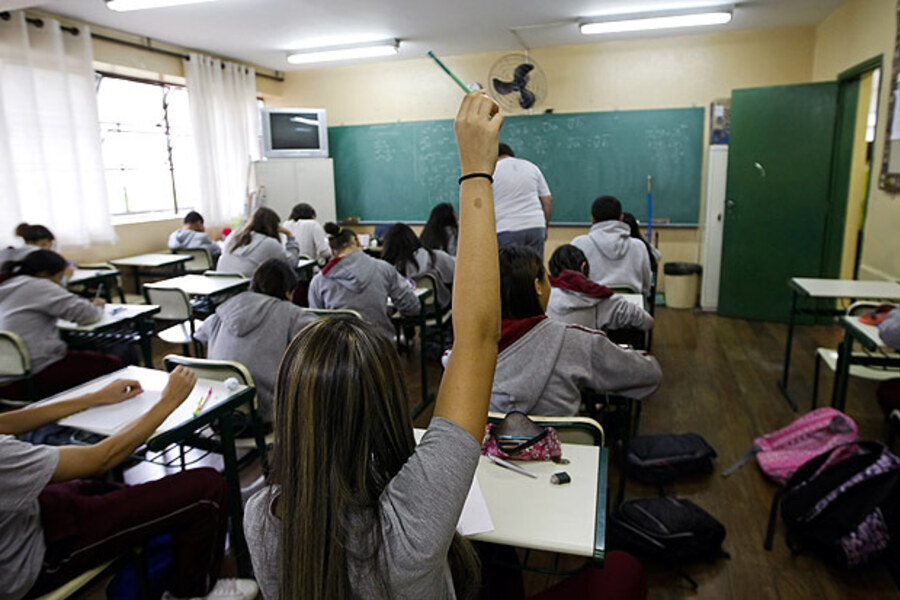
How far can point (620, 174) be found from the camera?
6.54 metres

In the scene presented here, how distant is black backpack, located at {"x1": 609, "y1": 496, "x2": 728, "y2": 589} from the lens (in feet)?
7.16

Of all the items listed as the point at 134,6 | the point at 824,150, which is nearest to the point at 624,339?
the point at 824,150

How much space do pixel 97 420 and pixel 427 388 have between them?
239cm

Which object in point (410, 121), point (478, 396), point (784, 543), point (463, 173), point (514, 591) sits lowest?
point (784, 543)

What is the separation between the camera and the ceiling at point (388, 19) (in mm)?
4934

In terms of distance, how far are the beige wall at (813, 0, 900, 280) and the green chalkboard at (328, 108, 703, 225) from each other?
150 cm

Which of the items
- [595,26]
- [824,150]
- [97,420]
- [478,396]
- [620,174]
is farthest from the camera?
[620,174]

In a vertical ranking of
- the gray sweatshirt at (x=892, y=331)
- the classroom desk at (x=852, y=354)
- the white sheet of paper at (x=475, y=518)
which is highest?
the gray sweatshirt at (x=892, y=331)

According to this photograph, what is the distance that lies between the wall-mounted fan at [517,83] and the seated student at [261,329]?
8.65 ft

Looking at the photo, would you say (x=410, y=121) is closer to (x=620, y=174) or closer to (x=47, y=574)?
(x=620, y=174)

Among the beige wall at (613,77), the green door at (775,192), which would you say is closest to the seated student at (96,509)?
the green door at (775,192)

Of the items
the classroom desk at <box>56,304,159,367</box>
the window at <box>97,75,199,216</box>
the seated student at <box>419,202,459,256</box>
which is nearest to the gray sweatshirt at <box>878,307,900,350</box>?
the seated student at <box>419,202,459,256</box>

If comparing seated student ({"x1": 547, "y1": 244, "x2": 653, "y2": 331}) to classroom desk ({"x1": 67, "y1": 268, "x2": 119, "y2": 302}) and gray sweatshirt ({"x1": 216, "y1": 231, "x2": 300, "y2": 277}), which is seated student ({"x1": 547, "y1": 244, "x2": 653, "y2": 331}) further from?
classroom desk ({"x1": 67, "y1": 268, "x2": 119, "y2": 302})

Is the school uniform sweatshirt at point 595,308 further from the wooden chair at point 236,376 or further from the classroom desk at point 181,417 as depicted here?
the classroom desk at point 181,417
